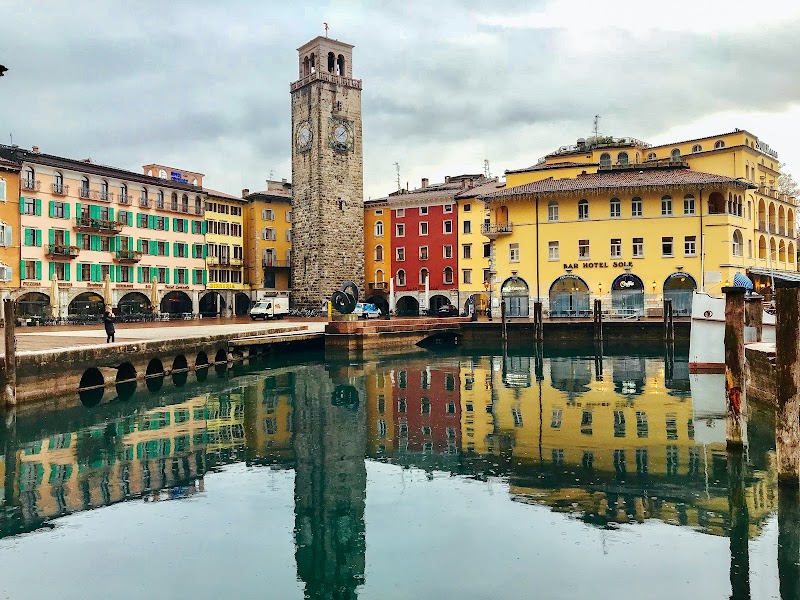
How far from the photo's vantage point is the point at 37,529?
12.0 metres

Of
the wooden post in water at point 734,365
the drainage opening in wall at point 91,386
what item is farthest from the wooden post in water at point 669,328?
the drainage opening in wall at point 91,386

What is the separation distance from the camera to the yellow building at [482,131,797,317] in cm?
5119

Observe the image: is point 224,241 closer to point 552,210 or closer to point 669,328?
point 552,210

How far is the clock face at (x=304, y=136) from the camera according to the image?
6838 cm

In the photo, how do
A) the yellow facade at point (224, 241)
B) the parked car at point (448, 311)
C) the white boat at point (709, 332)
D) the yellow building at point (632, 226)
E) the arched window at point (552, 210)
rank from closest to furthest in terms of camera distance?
the white boat at point (709, 332) < the yellow building at point (632, 226) < the arched window at point (552, 210) < the parked car at point (448, 311) < the yellow facade at point (224, 241)

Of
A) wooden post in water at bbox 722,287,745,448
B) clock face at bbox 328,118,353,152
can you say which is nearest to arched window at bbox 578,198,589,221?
clock face at bbox 328,118,353,152

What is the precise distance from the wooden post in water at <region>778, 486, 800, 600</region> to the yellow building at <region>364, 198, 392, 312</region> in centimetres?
6130

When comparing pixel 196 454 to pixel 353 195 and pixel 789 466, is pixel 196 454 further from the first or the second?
pixel 353 195

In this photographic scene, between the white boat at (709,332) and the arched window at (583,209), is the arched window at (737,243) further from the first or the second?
the white boat at (709,332)

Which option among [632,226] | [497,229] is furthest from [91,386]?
[632,226]

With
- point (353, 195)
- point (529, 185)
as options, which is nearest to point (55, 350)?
point (529, 185)

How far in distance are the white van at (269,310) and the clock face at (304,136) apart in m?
16.3

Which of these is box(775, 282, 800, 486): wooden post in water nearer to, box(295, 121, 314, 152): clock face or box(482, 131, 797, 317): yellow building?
box(482, 131, 797, 317): yellow building

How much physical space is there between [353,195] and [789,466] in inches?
2366
